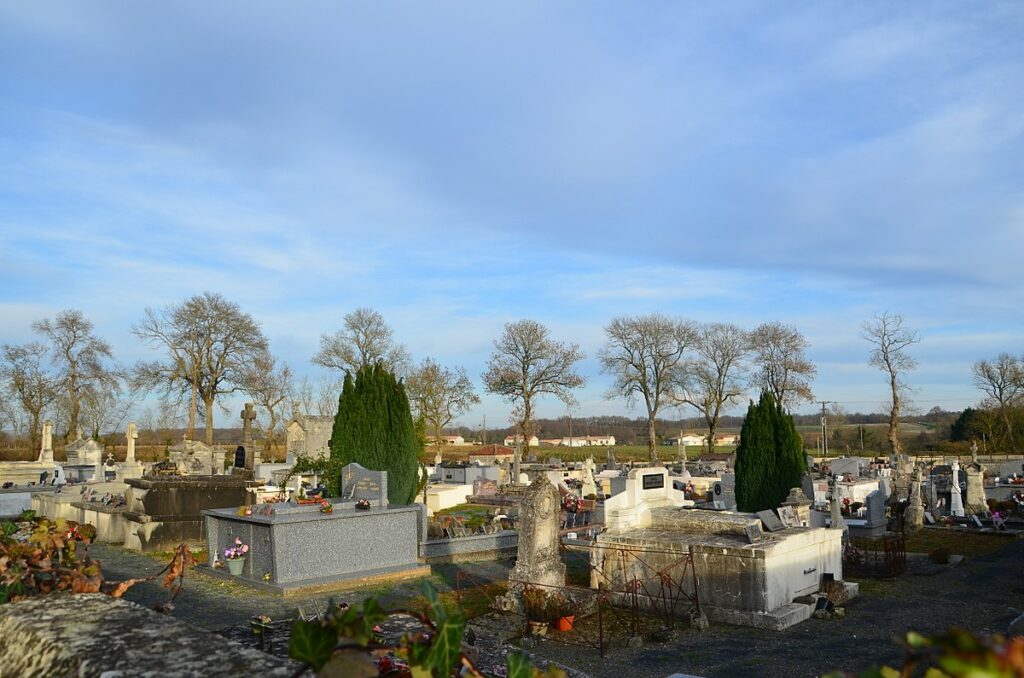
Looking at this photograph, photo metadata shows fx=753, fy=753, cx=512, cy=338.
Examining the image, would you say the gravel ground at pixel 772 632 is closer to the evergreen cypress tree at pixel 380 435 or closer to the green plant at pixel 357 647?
the evergreen cypress tree at pixel 380 435

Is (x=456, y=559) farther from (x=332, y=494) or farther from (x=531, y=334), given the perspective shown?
(x=531, y=334)

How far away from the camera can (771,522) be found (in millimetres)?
12508

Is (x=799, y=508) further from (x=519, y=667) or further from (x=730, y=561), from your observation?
(x=519, y=667)

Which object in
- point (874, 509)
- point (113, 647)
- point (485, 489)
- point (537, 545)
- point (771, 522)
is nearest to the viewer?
point (113, 647)

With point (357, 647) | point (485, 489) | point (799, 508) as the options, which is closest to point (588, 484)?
point (485, 489)

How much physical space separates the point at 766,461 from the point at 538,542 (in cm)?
917

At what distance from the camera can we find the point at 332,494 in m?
17.9

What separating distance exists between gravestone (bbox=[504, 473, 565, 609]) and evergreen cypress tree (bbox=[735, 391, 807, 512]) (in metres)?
8.39

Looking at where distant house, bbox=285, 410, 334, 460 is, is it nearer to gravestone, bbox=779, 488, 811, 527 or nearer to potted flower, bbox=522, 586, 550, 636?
gravestone, bbox=779, 488, 811, 527

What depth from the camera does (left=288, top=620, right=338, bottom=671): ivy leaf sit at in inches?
52.6

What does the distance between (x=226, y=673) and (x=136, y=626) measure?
0.76 meters

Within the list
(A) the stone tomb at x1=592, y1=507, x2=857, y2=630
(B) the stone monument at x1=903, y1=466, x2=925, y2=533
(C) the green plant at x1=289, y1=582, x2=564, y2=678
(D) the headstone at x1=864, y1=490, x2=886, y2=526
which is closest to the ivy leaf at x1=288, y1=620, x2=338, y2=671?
(C) the green plant at x1=289, y1=582, x2=564, y2=678

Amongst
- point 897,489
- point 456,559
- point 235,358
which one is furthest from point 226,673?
point 235,358

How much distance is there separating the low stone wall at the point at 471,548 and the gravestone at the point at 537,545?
4.03 m
